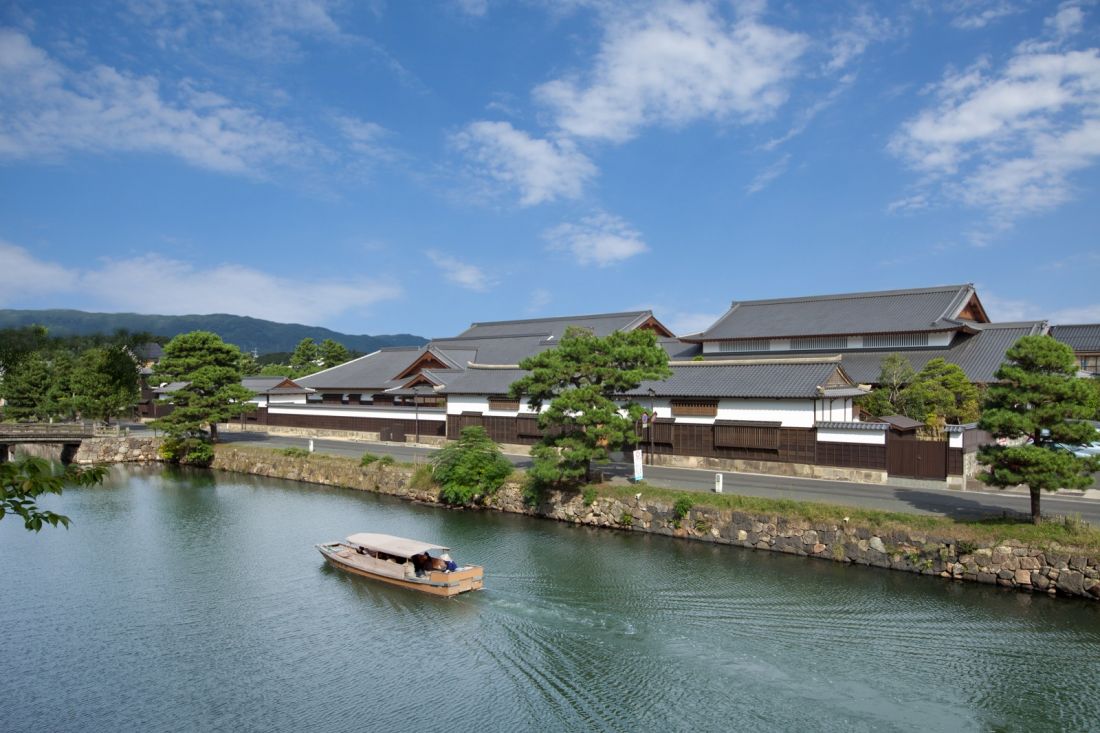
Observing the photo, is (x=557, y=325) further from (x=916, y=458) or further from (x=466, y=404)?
(x=916, y=458)

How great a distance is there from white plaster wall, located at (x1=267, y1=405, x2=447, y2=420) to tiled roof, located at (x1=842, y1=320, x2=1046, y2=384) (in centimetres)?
2438

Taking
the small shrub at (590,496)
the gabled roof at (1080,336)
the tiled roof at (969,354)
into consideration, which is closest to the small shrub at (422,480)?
the small shrub at (590,496)

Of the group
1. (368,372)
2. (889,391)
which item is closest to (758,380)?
(889,391)

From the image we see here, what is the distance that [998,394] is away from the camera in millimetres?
19828

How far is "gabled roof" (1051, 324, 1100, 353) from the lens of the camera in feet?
185

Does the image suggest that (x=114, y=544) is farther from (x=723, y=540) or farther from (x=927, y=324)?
(x=927, y=324)

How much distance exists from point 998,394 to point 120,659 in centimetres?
2300

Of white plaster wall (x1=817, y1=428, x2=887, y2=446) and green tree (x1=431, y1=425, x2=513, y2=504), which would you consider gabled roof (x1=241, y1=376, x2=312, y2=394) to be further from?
white plaster wall (x1=817, y1=428, x2=887, y2=446)

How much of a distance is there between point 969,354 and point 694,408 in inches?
695

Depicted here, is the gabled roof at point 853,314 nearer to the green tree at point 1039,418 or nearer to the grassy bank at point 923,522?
the green tree at point 1039,418

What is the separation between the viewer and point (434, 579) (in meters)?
19.1

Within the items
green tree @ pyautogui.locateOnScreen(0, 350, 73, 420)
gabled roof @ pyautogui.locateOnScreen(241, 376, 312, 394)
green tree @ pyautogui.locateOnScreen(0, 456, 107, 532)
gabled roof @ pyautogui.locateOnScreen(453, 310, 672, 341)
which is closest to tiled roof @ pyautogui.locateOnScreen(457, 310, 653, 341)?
gabled roof @ pyautogui.locateOnScreen(453, 310, 672, 341)

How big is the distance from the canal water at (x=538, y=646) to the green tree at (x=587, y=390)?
3.93 meters

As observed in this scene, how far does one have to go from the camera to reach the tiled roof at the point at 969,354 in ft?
123
